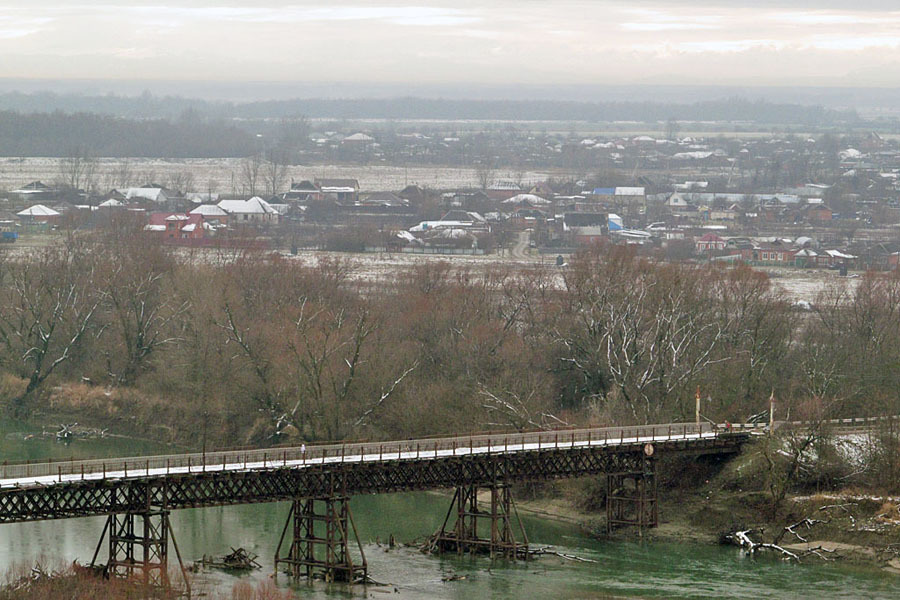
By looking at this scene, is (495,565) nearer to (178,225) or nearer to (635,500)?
(635,500)

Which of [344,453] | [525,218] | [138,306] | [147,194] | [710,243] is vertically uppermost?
[344,453]

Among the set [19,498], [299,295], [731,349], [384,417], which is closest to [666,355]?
[731,349]

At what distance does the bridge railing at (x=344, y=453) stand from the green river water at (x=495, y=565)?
309 cm

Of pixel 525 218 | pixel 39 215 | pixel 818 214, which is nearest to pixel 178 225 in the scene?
pixel 39 215

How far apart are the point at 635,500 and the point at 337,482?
1212 cm

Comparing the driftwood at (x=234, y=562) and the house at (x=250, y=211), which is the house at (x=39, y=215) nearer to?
the house at (x=250, y=211)

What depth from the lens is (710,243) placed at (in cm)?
15300

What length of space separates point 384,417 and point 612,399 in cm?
1018

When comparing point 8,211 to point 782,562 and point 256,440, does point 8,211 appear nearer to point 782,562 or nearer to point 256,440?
point 256,440

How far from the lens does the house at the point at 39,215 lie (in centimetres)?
15938

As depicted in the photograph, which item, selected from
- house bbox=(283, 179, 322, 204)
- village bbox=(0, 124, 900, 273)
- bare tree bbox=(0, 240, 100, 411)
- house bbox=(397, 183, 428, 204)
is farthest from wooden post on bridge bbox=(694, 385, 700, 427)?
house bbox=(283, 179, 322, 204)

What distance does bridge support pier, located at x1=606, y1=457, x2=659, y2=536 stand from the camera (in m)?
64.3

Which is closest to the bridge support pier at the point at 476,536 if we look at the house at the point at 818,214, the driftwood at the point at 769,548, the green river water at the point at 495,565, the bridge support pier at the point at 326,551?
the green river water at the point at 495,565

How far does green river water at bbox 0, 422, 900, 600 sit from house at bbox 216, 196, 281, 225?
105368 mm
